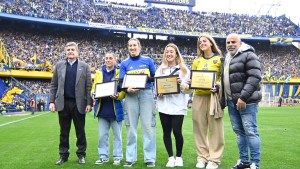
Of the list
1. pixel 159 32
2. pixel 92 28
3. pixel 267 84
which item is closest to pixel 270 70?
pixel 267 84

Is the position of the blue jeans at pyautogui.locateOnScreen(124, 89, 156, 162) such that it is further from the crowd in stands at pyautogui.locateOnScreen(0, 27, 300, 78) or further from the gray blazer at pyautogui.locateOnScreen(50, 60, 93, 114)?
the crowd in stands at pyautogui.locateOnScreen(0, 27, 300, 78)

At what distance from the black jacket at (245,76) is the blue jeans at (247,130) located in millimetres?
180

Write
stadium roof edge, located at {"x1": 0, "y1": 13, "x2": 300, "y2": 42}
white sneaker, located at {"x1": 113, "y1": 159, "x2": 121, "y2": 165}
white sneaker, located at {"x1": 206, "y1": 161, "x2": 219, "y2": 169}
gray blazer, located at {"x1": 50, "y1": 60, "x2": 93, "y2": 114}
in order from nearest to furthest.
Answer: white sneaker, located at {"x1": 206, "y1": 161, "x2": 219, "y2": 169} → white sneaker, located at {"x1": 113, "y1": 159, "x2": 121, "y2": 165} → gray blazer, located at {"x1": 50, "y1": 60, "x2": 93, "y2": 114} → stadium roof edge, located at {"x1": 0, "y1": 13, "x2": 300, "y2": 42}

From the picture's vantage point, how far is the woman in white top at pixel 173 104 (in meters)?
5.71

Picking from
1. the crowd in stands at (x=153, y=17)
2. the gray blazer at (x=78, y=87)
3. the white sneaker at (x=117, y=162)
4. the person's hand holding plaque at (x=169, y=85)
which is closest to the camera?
the person's hand holding plaque at (x=169, y=85)

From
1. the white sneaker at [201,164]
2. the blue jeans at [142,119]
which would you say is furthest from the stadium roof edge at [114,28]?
the white sneaker at [201,164]

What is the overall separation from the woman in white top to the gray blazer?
1307 mm

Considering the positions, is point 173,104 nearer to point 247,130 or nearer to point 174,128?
point 174,128

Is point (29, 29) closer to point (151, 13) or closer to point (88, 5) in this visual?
point (88, 5)

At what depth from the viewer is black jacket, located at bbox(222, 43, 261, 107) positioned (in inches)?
198

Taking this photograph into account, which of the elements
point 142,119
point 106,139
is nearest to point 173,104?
point 142,119

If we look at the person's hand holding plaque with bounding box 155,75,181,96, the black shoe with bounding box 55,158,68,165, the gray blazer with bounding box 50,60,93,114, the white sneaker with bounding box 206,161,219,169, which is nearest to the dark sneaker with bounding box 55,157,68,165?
the black shoe with bounding box 55,158,68,165

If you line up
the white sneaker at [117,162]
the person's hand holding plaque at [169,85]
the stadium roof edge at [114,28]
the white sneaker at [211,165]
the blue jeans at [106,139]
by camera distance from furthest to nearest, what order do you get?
the stadium roof edge at [114,28] < the blue jeans at [106,139] < the white sneaker at [117,162] < the person's hand holding plaque at [169,85] < the white sneaker at [211,165]

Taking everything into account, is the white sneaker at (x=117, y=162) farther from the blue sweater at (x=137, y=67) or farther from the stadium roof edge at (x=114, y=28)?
the stadium roof edge at (x=114, y=28)
